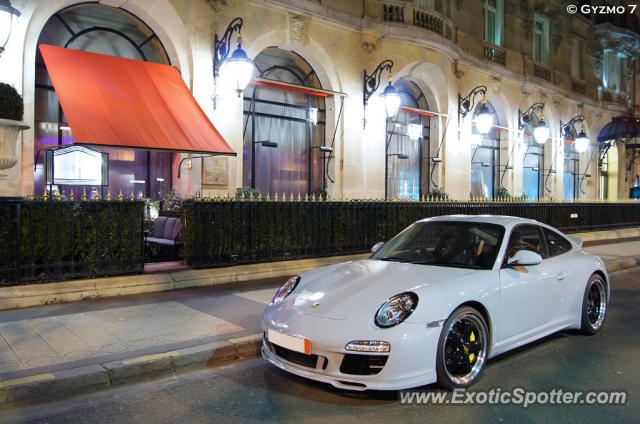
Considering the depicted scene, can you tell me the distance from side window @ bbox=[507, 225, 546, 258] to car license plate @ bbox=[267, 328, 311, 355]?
7.95ft

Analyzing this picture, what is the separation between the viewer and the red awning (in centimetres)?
983

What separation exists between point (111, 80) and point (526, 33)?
19203mm

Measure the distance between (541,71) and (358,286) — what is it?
23273 mm

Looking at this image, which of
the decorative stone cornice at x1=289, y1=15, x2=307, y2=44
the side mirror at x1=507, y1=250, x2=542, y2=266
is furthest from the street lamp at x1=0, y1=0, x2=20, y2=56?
the side mirror at x1=507, y1=250, x2=542, y2=266

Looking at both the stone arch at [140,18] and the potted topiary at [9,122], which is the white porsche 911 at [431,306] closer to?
the potted topiary at [9,122]

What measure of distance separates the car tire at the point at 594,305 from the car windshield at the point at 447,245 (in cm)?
167

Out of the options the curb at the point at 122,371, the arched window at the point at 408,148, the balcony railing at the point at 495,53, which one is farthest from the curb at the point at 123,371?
the balcony railing at the point at 495,53

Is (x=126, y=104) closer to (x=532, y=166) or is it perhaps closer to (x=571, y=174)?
(x=532, y=166)

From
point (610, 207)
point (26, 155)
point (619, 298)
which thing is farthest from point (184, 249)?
point (610, 207)

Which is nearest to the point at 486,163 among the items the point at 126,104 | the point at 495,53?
the point at 495,53

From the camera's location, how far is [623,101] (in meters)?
31.5

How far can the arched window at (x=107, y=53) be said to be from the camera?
1150 centimetres

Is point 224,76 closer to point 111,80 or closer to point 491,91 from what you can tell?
point 111,80

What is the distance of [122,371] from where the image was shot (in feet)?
16.1
